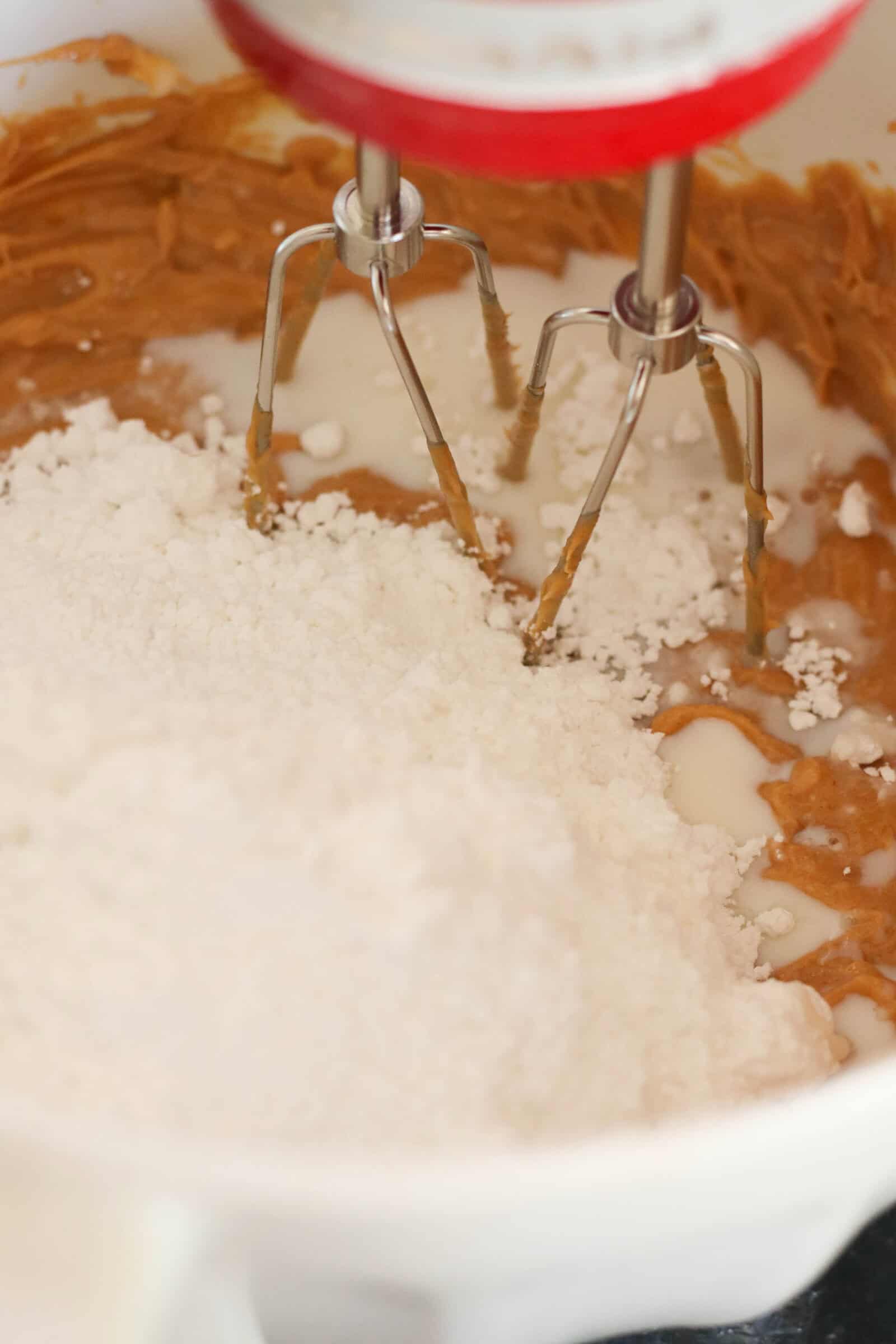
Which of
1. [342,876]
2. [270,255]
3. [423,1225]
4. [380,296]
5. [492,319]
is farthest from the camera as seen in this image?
[270,255]

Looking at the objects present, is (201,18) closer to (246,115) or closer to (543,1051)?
(246,115)

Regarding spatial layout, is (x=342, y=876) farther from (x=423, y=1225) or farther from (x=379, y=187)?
(x=379, y=187)

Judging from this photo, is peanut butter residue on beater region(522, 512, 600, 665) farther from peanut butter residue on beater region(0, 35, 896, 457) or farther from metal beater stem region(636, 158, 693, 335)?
peanut butter residue on beater region(0, 35, 896, 457)

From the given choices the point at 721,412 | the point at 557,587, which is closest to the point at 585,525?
the point at 557,587

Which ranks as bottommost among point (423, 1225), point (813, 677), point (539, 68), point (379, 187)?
point (813, 677)

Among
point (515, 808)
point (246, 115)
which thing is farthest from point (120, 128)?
point (515, 808)

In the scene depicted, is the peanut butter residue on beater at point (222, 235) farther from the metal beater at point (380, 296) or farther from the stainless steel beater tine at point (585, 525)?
the stainless steel beater tine at point (585, 525)
